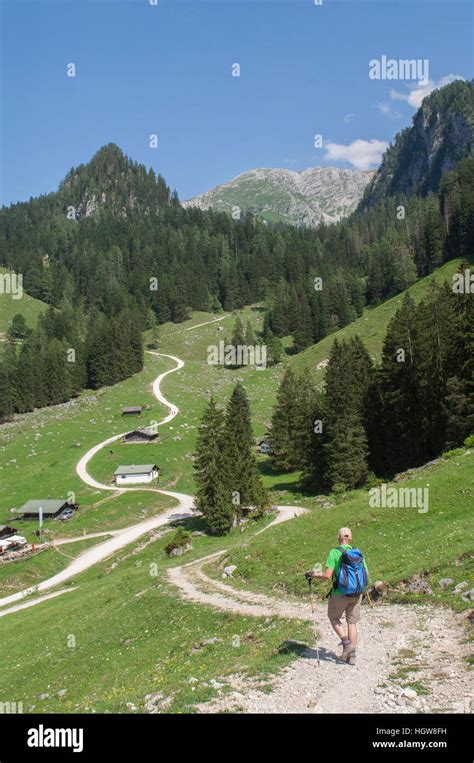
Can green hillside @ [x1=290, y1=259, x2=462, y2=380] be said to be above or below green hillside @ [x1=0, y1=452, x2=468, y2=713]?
above

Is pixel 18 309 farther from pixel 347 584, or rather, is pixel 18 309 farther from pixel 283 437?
pixel 347 584

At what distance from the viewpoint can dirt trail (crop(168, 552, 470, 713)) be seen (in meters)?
10.4

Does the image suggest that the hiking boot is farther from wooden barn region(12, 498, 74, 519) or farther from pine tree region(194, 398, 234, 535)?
wooden barn region(12, 498, 74, 519)

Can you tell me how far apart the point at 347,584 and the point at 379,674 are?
2.03 meters

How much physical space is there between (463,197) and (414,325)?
285 ft

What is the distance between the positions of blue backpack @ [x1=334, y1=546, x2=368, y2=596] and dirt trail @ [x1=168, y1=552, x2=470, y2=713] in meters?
1.84

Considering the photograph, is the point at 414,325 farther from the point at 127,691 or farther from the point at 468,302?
the point at 127,691

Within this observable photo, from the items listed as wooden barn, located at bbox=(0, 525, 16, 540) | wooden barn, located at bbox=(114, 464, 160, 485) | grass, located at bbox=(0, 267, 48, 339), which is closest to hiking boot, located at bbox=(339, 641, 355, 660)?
wooden barn, located at bbox=(0, 525, 16, 540)

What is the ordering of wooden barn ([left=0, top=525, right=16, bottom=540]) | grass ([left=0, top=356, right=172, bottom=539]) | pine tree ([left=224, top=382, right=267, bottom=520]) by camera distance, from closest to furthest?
pine tree ([left=224, top=382, right=267, bottom=520]) < wooden barn ([left=0, top=525, right=16, bottom=540]) < grass ([left=0, top=356, right=172, bottom=539])

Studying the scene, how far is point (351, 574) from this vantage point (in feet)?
39.7

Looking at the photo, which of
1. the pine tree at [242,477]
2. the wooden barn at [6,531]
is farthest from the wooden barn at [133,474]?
the pine tree at [242,477]

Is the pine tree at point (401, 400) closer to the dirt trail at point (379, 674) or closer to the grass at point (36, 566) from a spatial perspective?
the grass at point (36, 566)

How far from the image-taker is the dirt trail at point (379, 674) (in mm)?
10352

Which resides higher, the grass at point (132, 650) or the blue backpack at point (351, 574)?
the blue backpack at point (351, 574)
